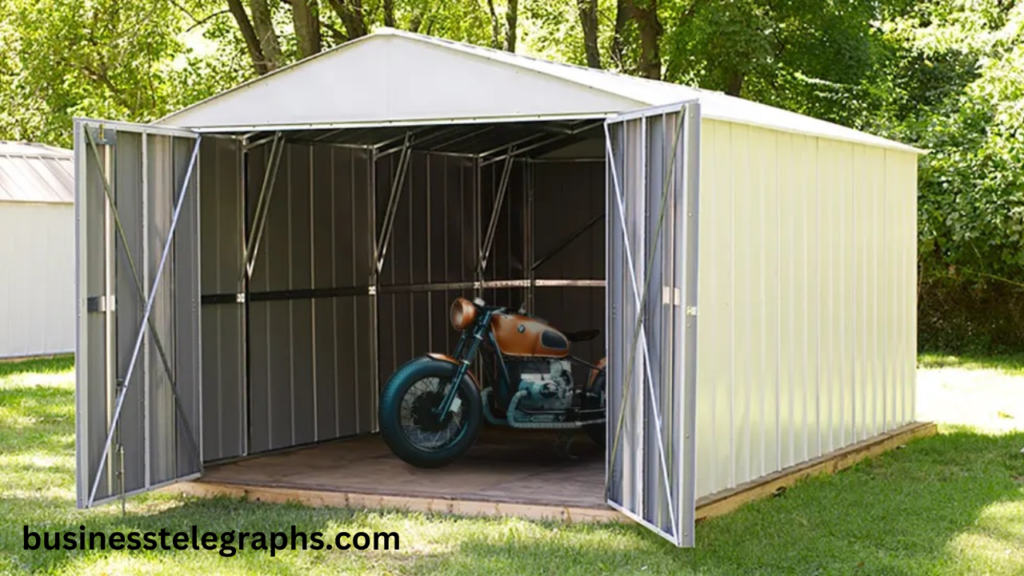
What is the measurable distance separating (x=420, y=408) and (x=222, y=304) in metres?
1.40

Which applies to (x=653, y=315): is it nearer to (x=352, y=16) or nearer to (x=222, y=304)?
(x=222, y=304)

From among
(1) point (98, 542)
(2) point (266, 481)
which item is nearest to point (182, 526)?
(1) point (98, 542)

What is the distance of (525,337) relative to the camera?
27.7 feet

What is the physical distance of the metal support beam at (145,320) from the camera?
22.1 feet

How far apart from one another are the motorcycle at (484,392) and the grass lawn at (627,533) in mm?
1015

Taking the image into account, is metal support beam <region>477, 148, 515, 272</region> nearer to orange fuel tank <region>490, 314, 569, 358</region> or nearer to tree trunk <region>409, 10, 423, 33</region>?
orange fuel tank <region>490, 314, 569, 358</region>

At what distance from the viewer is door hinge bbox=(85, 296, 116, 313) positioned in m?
6.70

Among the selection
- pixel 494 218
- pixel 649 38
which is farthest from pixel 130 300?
pixel 649 38

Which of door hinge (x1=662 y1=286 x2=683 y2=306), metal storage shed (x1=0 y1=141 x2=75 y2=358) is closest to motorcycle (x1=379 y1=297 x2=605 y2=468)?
door hinge (x1=662 y1=286 x2=683 y2=306)

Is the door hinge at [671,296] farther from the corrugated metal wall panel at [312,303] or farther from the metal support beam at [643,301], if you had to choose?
the corrugated metal wall panel at [312,303]

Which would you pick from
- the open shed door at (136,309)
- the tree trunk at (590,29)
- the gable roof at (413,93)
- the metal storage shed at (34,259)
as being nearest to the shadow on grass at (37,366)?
the metal storage shed at (34,259)

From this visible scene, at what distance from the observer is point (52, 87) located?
21.5m

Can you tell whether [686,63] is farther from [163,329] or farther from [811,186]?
[163,329]

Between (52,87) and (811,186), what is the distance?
1605 cm
